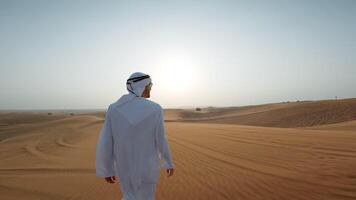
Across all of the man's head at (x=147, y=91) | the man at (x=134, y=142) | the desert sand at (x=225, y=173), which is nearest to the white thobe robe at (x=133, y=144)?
the man at (x=134, y=142)

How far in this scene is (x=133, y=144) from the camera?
13.4 feet

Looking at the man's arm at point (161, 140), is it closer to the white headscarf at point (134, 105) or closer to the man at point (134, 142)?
the man at point (134, 142)

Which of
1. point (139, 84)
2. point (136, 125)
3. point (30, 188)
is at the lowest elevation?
point (30, 188)

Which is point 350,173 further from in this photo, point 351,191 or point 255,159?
point 255,159

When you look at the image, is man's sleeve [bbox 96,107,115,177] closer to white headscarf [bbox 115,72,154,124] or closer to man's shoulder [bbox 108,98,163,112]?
man's shoulder [bbox 108,98,163,112]

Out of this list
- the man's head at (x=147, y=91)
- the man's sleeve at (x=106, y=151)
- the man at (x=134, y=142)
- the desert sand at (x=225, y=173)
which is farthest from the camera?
the desert sand at (x=225, y=173)

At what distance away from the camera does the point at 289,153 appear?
405 inches

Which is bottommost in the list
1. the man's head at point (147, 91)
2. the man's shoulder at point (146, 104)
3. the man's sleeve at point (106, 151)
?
the man's sleeve at point (106, 151)

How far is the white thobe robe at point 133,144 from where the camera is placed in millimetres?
4070

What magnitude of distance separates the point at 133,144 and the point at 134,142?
0.02 m

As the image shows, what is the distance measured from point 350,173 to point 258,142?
6.26 m

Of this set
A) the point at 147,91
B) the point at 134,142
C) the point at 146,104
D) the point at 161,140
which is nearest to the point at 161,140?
the point at 161,140

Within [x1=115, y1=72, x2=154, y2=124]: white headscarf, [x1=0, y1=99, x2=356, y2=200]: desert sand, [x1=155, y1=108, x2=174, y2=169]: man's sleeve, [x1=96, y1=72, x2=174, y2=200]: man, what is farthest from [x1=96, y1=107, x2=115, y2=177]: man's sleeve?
[x1=0, y1=99, x2=356, y2=200]: desert sand

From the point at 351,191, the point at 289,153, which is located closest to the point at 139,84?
the point at 351,191
